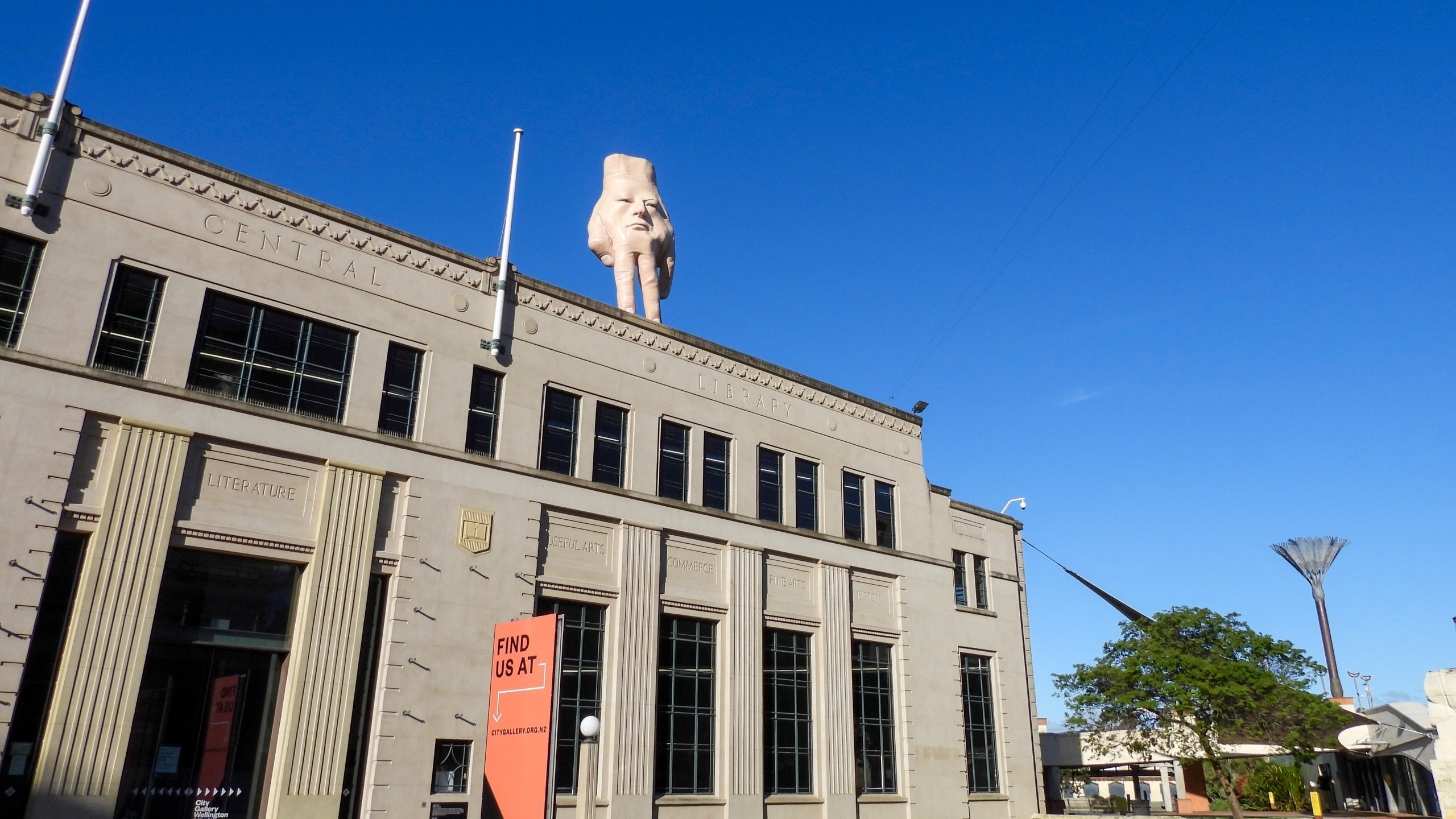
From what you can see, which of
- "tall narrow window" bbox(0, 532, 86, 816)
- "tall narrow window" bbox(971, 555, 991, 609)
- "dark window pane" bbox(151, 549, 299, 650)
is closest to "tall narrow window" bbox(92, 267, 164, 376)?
"tall narrow window" bbox(0, 532, 86, 816)

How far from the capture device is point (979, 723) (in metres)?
35.6

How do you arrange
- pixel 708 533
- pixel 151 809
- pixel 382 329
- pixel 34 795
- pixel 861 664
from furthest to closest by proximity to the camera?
pixel 861 664 → pixel 708 533 → pixel 382 329 → pixel 151 809 → pixel 34 795

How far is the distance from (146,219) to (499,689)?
12.4m

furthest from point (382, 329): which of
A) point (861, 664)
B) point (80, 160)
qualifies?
point (861, 664)

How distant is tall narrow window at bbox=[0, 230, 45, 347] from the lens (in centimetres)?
1928

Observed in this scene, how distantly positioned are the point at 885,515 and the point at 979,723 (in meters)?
8.02

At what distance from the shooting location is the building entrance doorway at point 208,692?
757 inches

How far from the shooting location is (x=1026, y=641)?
38625 mm

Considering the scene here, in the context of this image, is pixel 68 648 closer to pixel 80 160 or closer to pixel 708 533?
pixel 80 160

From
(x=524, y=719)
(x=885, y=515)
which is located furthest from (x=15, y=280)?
(x=885, y=515)

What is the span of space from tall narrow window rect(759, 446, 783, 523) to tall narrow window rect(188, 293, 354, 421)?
13.0m

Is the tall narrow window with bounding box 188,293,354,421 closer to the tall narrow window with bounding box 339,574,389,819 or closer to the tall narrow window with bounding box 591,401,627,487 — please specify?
the tall narrow window with bounding box 339,574,389,819

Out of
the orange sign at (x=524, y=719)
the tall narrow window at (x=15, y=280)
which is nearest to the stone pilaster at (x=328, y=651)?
the orange sign at (x=524, y=719)

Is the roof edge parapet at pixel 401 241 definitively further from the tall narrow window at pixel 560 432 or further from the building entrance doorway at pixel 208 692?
the building entrance doorway at pixel 208 692
